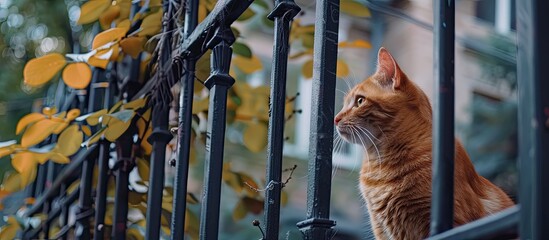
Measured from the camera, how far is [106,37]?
1.81 m

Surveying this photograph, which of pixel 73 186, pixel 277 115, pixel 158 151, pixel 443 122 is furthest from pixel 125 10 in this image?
pixel 443 122

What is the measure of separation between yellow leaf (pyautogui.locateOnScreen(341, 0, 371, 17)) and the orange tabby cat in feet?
0.91

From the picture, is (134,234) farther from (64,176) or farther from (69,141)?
(69,141)

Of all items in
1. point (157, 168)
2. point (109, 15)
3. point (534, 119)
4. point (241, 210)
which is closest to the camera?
point (534, 119)

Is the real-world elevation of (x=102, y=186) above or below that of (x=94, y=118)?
below

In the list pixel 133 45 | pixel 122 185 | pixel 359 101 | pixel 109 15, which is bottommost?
pixel 122 185

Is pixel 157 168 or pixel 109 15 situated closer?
pixel 157 168

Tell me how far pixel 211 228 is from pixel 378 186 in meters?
0.50

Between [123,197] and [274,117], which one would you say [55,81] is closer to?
[123,197]

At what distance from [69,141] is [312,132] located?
3.32 feet

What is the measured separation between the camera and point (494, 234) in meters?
0.75

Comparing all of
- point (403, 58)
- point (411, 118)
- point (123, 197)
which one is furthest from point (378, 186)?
point (403, 58)

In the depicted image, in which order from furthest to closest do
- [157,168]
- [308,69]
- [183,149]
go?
[308,69], [157,168], [183,149]

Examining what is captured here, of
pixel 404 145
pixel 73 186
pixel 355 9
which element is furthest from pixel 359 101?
pixel 73 186
